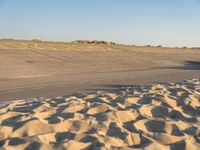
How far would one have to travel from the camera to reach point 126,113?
353 inches

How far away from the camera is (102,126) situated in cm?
778

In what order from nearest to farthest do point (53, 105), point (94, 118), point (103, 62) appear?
point (94, 118), point (53, 105), point (103, 62)

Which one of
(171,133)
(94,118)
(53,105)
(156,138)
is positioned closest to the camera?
(156,138)

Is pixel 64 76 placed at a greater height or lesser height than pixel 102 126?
lesser

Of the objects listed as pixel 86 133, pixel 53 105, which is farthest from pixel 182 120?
pixel 53 105

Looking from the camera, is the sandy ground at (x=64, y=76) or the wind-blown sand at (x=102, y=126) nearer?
the wind-blown sand at (x=102, y=126)

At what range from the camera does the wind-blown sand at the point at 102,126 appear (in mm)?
6703

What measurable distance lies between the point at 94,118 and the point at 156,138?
5.43 ft

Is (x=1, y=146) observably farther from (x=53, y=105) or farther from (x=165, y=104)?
(x=165, y=104)

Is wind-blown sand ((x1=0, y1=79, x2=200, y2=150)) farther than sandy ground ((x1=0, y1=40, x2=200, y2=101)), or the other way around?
sandy ground ((x1=0, y1=40, x2=200, y2=101))

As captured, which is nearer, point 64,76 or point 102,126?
point 102,126

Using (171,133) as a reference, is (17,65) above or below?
below

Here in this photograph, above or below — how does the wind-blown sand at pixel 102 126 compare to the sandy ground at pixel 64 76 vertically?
above

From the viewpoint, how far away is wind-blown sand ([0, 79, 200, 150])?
6.70 meters
